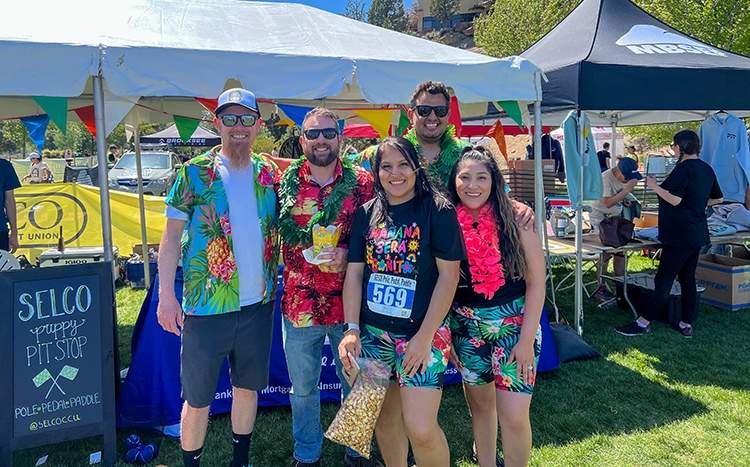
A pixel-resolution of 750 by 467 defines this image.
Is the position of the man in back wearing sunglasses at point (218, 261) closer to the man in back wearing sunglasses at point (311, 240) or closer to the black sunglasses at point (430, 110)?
the man in back wearing sunglasses at point (311, 240)

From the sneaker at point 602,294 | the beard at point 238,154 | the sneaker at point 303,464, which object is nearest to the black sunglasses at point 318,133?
the beard at point 238,154

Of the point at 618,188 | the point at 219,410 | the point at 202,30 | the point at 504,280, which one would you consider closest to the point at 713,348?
the point at 618,188

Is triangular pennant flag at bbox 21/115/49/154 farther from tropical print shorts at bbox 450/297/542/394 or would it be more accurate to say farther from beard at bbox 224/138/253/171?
tropical print shorts at bbox 450/297/542/394

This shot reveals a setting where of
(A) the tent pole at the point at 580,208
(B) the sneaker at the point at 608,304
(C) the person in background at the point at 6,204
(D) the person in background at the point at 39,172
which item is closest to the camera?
(C) the person in background at the point at 6,204

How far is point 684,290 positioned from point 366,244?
13.7 feet

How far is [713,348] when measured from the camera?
14.9 ft

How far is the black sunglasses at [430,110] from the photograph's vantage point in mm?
2604

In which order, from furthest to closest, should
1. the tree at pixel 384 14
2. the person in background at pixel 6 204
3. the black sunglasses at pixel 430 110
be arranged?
the tree at pixel 384 14, the person in background at pixel 6 204, the black sunglasses at pixel 430 110

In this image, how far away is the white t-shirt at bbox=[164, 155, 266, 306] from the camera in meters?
2.35

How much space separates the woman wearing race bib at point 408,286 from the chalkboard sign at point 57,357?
1.67m

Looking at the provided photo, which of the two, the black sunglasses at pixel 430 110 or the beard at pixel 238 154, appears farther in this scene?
the black sunglasses at pixel 430 110

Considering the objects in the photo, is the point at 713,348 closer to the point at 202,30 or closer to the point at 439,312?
the point at 439,312

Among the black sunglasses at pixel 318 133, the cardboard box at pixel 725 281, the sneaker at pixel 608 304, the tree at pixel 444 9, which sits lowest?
the sneaker at pixel 608 304

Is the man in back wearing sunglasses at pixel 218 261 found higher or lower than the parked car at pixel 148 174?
lower
